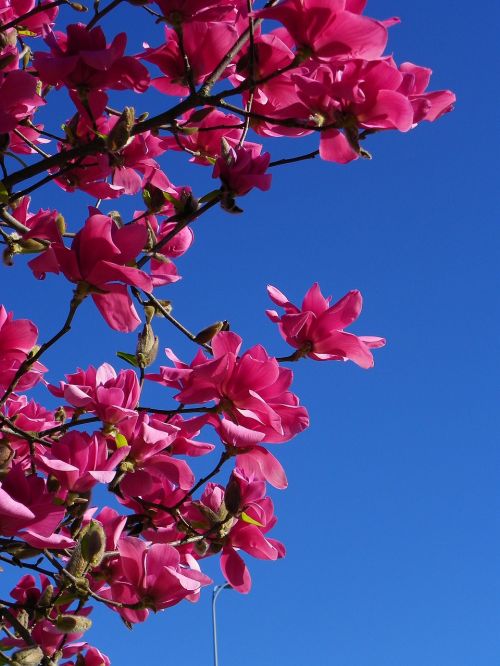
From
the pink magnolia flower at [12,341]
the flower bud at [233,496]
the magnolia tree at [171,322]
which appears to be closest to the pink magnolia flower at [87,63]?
the magnolia tree at [171,322]

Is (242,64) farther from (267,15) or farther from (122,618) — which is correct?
(122,618)

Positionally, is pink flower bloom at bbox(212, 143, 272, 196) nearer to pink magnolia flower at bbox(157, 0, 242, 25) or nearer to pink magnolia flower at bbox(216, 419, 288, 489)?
pink magnolia flower at bbox(157, 0, 242, 25)

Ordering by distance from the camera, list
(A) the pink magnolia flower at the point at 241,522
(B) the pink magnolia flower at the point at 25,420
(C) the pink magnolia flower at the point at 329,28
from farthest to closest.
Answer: (B) the pink magnolia flower at the point at 25,420 < (A) the pink magnolia flower at the point at 241,522 < (C) the pink magnolia flower at the point at 329,28

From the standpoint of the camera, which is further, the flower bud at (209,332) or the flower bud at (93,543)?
the flower bud at (209,332)

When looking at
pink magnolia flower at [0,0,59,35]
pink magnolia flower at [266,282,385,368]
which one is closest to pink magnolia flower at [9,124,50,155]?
pink magnolia flower at [0,0,59,35]

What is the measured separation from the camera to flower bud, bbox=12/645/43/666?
143cm

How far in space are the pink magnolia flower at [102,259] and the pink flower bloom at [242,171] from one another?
21cm

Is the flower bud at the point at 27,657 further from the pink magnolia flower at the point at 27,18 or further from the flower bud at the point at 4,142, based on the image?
the pink magnolia flower at the point at 27,18

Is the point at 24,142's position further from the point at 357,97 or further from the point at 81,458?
Answer: the point at 357,97

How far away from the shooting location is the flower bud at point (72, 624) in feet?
4.93

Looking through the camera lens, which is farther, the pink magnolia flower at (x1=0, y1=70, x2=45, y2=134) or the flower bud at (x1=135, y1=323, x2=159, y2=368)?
the flower bud at (x1=135, y1=323, x2=159, y2=368)

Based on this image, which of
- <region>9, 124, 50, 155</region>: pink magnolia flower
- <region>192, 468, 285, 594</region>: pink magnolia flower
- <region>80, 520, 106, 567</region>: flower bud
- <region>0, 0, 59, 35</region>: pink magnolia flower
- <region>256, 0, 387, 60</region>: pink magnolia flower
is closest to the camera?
<region>256, 0, 387, 60</region>: pink magnolia flower

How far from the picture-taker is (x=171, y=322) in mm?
1759

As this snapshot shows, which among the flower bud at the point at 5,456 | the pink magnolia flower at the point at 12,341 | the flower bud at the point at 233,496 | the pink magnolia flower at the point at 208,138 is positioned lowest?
the flower bud at the point at 5,456
